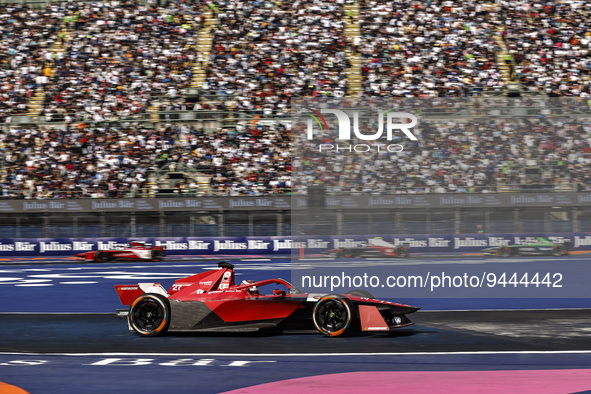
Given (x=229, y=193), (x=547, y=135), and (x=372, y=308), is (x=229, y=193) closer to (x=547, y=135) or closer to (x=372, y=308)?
(x=547, y=135)

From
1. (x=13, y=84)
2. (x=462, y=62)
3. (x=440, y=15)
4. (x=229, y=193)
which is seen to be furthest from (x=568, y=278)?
(x=13, y=84)

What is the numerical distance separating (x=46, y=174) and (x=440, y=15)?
60.0 feet

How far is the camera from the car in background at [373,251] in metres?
12.7

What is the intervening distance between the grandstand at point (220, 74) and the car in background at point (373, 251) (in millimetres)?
14189

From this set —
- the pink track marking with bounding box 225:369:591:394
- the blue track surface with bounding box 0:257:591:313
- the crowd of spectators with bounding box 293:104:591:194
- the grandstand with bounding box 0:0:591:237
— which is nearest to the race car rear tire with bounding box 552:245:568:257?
the blue track surface with bounding box 0:257:591:313

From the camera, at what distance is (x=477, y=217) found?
13945mm

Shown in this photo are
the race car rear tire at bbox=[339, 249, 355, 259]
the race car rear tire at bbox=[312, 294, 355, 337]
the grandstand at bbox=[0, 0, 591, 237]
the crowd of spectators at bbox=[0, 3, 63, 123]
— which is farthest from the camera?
the crowd of spectators at bbox=[0, 3, 63, 123]

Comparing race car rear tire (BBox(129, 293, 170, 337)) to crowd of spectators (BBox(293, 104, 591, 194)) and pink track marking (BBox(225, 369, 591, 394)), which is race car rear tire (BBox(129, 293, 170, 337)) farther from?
crowd of spectators (BBox(293, 104, 591, 194))

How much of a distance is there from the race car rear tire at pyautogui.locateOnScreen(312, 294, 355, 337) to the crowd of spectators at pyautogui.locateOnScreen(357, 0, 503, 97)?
20781 mm

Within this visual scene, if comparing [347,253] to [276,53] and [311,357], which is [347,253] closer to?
[311,357]

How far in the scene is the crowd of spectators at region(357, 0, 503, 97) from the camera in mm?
30281

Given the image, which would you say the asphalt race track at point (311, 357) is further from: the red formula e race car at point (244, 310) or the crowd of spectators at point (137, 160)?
the crowd of spectators at point (137, 160)

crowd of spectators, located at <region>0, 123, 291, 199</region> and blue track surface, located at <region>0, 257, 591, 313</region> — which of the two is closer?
blue track surface, located at <region>0, 257, 591, 313</region>

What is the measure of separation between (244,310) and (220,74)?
75.5 feet
